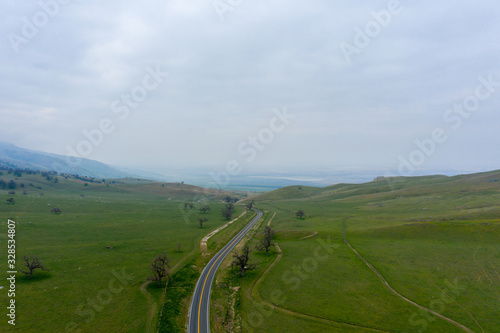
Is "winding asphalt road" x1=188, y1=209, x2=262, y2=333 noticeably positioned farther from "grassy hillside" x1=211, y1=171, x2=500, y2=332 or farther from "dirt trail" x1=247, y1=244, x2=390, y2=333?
"dirt trail" x1=247, y1=244, x2=390, y2=333

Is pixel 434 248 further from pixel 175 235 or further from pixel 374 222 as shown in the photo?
pixel 175 235

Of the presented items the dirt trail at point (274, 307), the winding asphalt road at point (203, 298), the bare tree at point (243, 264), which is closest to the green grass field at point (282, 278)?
the dirt trail at point (274, 307)

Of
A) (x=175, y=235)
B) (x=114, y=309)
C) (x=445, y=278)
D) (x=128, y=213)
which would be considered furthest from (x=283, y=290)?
(x=128, y=213)

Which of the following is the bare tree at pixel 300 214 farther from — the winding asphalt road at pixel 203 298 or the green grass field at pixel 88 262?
the winding asphalt road at pixel 203 298

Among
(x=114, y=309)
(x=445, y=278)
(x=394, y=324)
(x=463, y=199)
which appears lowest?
(x=114, y=309)

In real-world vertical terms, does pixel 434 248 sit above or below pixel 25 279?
above

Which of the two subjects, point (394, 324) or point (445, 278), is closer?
Answer: point (394, 324)

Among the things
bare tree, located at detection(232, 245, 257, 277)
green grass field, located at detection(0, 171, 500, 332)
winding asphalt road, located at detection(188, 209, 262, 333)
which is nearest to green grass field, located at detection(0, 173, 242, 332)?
green grass field, located at detection(0, 171, 500, 332)
